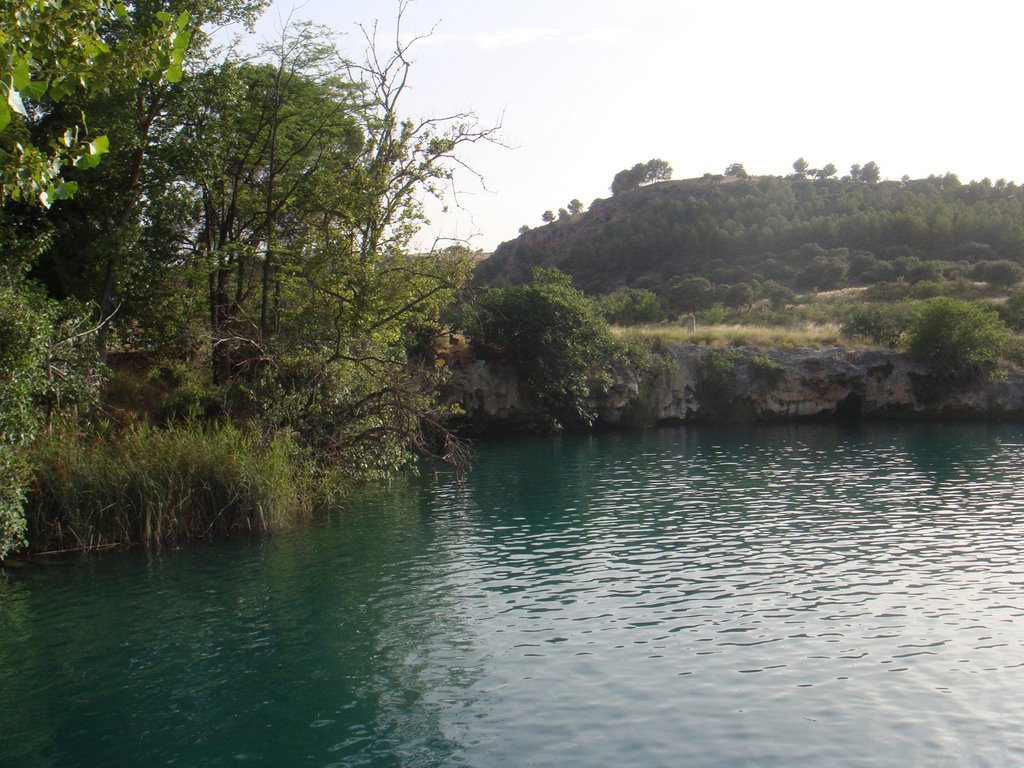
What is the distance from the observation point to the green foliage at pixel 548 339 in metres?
38.5

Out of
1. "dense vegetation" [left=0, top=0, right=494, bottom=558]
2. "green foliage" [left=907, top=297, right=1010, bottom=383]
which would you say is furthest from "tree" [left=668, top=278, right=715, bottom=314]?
"dense vegetation" [left=0, top=0, right=494, bottom=558]

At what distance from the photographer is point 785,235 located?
88812mm

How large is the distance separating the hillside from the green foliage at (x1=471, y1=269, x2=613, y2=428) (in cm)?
4146

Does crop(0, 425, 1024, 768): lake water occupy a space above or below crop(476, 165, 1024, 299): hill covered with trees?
below

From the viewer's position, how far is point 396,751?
28.9 feet

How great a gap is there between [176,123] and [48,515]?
10.5 meters

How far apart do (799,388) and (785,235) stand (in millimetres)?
47796

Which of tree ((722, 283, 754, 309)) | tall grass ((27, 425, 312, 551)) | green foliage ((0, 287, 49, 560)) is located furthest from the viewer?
tree ((722, 283, 754, 309))

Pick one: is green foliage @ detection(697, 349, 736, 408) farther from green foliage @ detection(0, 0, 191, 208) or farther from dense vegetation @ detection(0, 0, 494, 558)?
green foliage @ detection(0, 0, 191, 208)

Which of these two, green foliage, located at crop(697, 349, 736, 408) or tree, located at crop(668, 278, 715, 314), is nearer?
green foliage, located at crop(697, 349, 736, 408)

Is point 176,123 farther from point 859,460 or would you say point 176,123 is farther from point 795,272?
point 795,272

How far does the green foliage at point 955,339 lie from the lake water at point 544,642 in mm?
24457

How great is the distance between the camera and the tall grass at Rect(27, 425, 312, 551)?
55.8ft

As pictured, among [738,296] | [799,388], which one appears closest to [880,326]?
[799,388]
